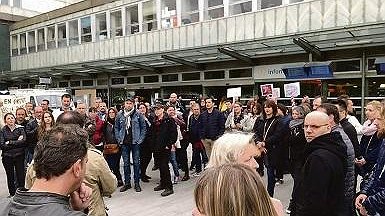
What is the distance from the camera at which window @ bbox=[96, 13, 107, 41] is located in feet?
74.6

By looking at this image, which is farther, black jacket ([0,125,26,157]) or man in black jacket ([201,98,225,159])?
man in black jacket ([201,98,225,159])

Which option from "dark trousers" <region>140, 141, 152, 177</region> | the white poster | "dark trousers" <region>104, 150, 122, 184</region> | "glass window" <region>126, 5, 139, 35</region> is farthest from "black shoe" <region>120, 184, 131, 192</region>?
"glass window" <region>126, 5, 139, 35</region>

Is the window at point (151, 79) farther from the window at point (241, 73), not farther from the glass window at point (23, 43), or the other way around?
the glass window at point (23, 43)

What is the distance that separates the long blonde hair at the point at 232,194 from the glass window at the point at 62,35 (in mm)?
25351

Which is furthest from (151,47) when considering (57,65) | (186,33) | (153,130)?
(153,130)

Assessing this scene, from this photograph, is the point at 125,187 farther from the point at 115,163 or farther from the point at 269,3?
the point at 269,3

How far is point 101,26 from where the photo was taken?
2303 cm

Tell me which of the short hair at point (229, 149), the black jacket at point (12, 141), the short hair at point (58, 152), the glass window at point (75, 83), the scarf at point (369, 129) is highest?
the glass window at point (75, 83)

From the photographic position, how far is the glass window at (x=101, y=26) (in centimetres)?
2274

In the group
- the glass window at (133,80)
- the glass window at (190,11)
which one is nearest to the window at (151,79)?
the glass window at (133,80)

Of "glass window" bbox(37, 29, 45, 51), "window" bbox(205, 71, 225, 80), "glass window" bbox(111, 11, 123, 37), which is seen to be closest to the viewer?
"window" bbox(205, 71, 225, 80)

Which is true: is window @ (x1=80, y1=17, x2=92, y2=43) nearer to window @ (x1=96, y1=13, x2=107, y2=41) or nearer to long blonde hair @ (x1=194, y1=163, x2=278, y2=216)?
window @ (x1=96, y1=13, x2=107, y2=41)

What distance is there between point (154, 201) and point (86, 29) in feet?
62.1

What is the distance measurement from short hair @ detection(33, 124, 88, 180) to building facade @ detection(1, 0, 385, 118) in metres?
11.7
